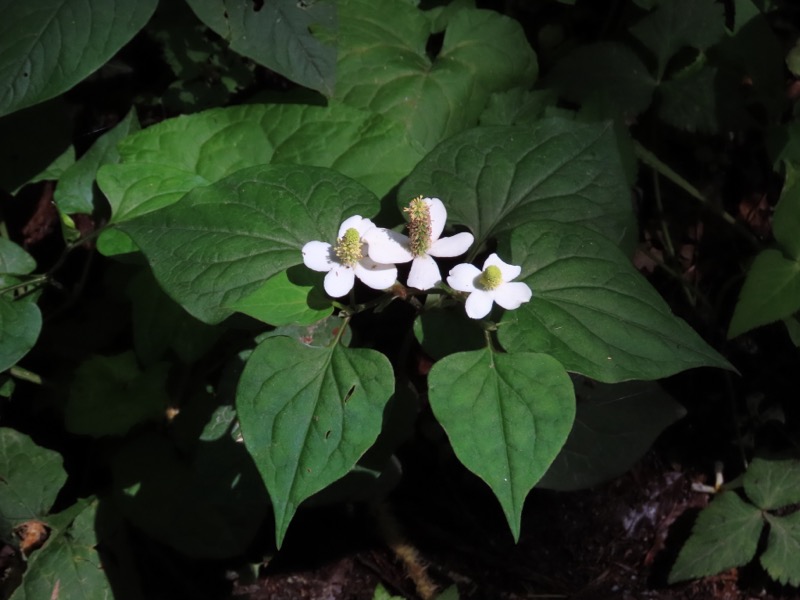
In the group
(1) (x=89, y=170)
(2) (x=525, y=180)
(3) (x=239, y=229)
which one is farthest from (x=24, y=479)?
(2) (x=525, y=180)

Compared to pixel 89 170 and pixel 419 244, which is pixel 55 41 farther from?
pixel 419 244

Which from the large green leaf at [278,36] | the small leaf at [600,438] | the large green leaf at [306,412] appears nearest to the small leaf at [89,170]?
the large green leaf at [278,36]

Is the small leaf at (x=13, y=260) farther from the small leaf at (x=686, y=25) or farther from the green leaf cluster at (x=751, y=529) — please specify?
the green leaf cluster at (x=751, y=529)

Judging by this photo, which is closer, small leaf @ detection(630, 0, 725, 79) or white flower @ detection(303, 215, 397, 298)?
white flower @ detection(303, 215, 397, 298)

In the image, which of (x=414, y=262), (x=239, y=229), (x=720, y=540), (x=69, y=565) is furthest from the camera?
(x=720, y=540)

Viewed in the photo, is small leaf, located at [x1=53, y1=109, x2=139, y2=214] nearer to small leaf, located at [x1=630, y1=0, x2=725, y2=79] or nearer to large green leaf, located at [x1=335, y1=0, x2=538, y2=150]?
large green leaf, located at [x1=335, y1=0, x2=538, y2=150]

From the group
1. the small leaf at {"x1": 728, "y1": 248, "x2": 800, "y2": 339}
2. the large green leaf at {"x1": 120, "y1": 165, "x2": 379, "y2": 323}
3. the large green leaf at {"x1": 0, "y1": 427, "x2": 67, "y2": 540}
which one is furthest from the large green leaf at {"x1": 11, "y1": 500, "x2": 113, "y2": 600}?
the small leaf at {"x1": 728, "y1": 248, "x2": 800, "y2": 339}
